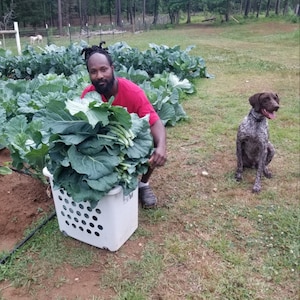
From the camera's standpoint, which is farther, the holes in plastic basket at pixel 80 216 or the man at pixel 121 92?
the man at pixel 121 92

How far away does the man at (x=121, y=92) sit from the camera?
2350 millimetres

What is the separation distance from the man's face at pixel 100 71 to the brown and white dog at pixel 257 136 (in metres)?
1.31

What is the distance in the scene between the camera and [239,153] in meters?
3.22

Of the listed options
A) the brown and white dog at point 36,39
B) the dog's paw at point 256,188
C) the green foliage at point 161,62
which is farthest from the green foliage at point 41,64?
the brown and white dog at point 36,39

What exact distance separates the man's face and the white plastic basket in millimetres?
738

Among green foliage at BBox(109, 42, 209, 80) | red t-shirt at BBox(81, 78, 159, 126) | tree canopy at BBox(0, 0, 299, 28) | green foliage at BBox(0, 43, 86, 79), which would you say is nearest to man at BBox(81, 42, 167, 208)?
red t-shirt at BBox(81, 78, 159, 126)

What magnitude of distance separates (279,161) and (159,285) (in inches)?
87.7

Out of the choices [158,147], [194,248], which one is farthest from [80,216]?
[194,248]

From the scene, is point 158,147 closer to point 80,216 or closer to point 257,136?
point 80,216

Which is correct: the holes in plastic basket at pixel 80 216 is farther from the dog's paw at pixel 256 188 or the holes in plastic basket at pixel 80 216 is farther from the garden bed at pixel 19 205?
the dog's paw at pixel 256 188

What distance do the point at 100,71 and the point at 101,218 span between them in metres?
1.05

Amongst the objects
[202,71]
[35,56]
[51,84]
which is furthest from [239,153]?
[35,56]

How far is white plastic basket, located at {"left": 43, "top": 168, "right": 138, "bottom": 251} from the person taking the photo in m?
2.17

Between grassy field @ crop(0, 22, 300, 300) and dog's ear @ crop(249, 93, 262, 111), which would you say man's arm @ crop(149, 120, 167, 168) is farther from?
dog's ear @ crop(249, 93, 262, 111)
